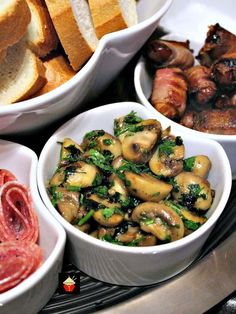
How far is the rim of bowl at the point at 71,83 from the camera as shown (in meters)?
1.15

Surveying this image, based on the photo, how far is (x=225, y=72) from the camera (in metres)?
1.37

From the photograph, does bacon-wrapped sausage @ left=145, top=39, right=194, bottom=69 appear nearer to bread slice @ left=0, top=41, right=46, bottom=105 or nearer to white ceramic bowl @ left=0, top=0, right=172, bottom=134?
white ceramic bowl @ left=0, top=0, right=172, bottom=134

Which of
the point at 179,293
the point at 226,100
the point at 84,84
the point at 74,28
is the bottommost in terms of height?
the point at 179,293

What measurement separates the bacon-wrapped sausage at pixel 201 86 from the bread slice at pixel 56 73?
1.03ft

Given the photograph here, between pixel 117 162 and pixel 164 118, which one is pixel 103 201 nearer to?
pixel 117 162

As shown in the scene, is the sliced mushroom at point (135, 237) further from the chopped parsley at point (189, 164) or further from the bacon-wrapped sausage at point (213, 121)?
the bacon-wrapped sausage at point (213, 121)

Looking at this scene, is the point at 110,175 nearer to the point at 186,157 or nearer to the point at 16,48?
the point at 186,157

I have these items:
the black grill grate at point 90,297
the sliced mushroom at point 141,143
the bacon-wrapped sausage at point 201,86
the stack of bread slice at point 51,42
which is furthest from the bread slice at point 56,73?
the black grill grate at point 90,297

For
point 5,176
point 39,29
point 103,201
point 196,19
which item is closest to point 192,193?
point 103,201

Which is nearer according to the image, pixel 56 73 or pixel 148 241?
pixel 148 241

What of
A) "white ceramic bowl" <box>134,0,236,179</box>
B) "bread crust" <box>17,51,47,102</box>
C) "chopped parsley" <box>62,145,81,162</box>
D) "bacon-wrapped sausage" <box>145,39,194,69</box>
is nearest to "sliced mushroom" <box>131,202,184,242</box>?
"chopped parsley" <box>62,145,81,162</box>

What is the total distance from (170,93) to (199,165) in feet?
0.74

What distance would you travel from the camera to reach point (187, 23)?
1694 millimetres

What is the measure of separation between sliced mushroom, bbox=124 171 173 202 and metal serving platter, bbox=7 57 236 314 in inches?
7.2
